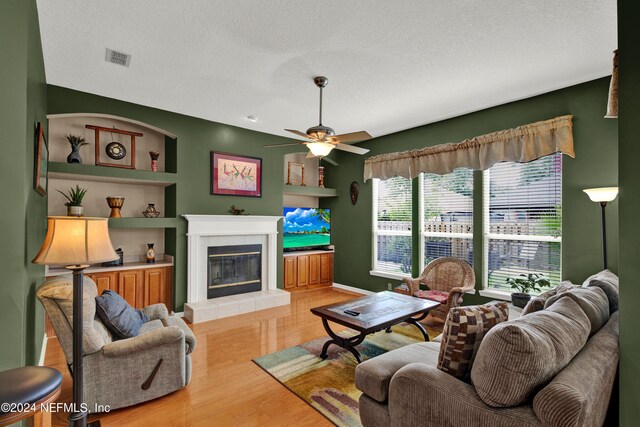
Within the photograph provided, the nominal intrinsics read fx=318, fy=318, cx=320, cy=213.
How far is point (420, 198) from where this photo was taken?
5.16 metres

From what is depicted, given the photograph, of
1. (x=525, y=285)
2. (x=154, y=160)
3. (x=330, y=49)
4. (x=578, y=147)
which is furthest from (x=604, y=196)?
(x=154, y=160)

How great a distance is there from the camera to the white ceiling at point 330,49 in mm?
2293

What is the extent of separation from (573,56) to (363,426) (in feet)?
11.7

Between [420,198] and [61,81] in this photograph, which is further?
[420,198]

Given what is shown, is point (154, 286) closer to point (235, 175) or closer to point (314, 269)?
point (235, 175)

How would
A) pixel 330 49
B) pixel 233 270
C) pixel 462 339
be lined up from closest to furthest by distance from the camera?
pixel 462 339, pixel 330 49, pixel 233 270

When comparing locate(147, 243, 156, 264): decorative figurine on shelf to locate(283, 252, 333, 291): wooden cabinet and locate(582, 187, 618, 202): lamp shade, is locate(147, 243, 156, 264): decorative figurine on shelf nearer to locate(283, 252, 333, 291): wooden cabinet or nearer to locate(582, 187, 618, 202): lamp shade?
locate(283, 252, 333, 291): wooden cabinet

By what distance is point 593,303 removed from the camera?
1.88 meters

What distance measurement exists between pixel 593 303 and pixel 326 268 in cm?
495

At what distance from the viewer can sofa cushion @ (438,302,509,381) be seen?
171 cm

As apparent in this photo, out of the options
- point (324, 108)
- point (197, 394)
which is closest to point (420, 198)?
point (324, 108)

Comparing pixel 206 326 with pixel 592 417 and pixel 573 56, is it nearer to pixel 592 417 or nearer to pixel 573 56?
pixel 592 417

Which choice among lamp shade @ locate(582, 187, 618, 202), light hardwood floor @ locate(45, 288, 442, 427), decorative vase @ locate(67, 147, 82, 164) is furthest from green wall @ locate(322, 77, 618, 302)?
decorative vase @ locate(67, 147, 82, 164)

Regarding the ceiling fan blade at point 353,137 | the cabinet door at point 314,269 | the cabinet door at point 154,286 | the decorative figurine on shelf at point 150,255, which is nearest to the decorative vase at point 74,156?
the decorative figurine on shelf at point 150,255
